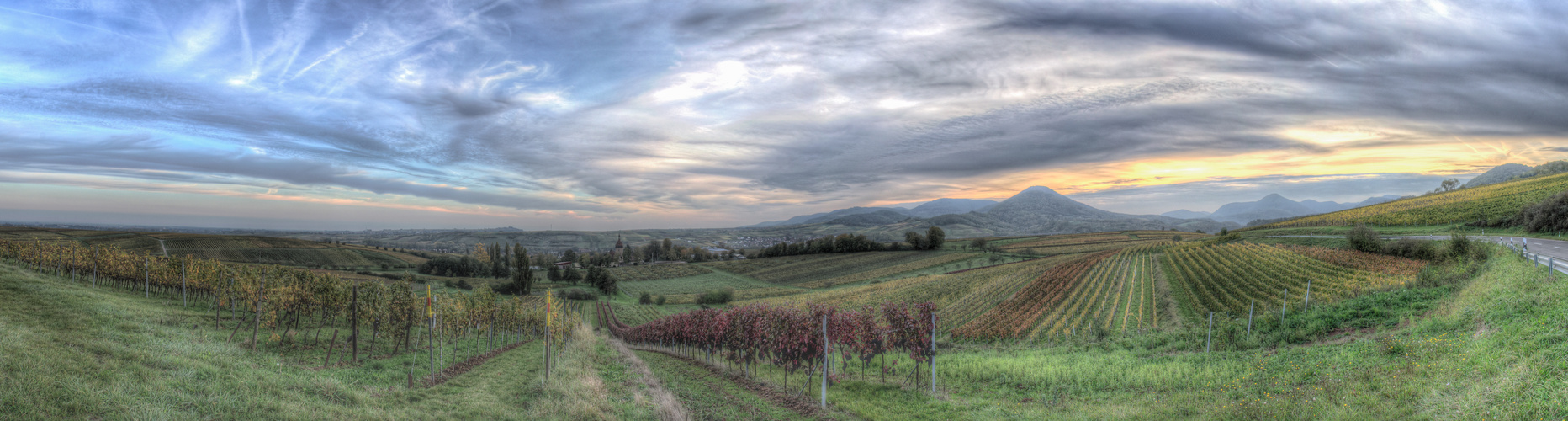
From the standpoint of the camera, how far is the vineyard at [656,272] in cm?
10906

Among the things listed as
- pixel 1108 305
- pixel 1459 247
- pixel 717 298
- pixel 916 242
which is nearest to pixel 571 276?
pixel 717 298

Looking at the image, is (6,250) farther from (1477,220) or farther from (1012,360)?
(1477,220)

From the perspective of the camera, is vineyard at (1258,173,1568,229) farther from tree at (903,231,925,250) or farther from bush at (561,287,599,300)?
bush at (561,287,599,300)

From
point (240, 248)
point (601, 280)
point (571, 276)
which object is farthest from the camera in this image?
point (571, 276)

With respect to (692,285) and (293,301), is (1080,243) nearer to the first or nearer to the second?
(692,285)

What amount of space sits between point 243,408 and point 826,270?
92.1m

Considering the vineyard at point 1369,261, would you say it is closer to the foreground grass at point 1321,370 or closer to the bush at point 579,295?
the foreground grass at point 1321,370

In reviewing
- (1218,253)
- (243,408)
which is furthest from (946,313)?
(243,408)

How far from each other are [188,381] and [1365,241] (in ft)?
180

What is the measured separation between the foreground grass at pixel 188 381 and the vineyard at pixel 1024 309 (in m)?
19.6

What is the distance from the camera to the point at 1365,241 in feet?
111

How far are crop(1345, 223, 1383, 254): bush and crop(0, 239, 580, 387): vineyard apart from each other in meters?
48.8

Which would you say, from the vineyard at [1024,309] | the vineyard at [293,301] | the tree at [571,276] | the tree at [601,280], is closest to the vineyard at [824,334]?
the vineyard at [293,301]

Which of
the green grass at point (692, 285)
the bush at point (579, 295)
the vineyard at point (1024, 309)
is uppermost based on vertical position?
the vineyard at point (1024, 309)
